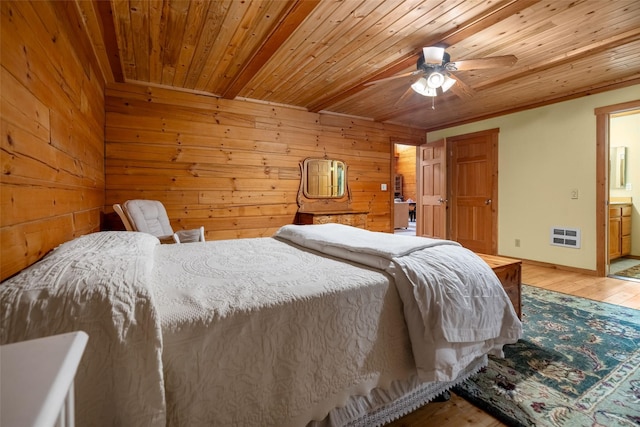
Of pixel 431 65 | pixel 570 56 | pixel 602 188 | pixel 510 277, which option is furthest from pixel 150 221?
pixel 602 188

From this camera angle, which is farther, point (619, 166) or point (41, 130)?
point (619, 166)

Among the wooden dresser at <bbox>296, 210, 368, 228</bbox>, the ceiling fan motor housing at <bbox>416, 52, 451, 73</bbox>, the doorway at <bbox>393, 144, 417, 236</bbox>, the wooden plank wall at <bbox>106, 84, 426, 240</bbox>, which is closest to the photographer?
the ceiling fan motor housing at <bbox>416, 52, 451, 73</bbox>

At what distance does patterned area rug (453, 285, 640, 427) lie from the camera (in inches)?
56.7

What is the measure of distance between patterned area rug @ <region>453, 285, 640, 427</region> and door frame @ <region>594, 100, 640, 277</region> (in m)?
1.56

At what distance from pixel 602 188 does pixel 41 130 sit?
5.38 m

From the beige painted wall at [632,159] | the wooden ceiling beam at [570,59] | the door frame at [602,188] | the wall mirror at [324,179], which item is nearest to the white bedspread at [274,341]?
the wooden ceiling beam at [570,59]

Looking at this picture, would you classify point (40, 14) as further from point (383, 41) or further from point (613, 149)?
point (613, 149)

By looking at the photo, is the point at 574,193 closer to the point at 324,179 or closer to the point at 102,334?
the point at 324,179

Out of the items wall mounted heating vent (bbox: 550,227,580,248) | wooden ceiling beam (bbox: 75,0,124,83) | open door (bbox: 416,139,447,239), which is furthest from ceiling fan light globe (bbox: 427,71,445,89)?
wall mounted heating vent (bbox: 550,227,580,248)

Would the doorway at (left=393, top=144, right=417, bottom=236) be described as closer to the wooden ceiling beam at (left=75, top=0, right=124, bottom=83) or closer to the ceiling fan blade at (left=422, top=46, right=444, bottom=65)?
the ceiling fan blade at (left=422, top=46, right=444, bottom=65)

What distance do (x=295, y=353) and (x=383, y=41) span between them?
8.57ft

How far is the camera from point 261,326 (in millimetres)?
976

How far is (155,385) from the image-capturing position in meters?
0.78

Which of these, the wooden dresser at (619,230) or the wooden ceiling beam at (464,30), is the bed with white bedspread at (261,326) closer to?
the wooden ceiling beam at (464,30)
